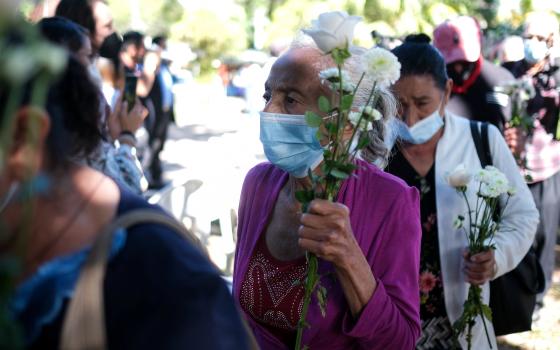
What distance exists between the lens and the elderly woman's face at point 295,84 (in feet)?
8.19

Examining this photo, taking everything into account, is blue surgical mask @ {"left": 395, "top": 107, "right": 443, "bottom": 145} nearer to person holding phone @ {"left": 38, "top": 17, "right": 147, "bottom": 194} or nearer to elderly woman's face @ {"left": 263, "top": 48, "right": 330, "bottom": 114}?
elderly woman's face @ {"left": 263, "top": 48, "right": 330, "bottom": 114}

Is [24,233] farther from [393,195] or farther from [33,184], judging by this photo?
[393,195]

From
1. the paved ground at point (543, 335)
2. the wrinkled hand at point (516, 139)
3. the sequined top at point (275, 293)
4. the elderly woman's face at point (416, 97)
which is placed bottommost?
the paved ground at point (543, 335)

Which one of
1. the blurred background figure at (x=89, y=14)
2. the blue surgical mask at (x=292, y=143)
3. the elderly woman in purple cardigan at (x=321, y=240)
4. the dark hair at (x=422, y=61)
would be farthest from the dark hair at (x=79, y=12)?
the blue surgical mask at (x=292, y=143)

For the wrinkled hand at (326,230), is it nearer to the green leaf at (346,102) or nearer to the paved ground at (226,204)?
the green leaf at (346,102)

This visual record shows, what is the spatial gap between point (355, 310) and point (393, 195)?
1.26 ft

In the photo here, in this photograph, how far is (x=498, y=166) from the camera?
3.27m

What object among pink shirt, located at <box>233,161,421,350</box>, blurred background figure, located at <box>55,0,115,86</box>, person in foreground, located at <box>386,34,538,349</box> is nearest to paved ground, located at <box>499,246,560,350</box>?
person in foreground, located at <box>386,34,538,349</box>

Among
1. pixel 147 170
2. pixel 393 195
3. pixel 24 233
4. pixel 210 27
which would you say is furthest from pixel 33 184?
pixel 210 27

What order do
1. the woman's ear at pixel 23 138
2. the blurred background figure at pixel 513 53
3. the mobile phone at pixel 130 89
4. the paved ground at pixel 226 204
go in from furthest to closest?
1. the blurred background figure at pixel 513 53
2. the paved ground at pixel 226 204
3. the mobile phone at pixel 130 89
4. the woman's ear at pixel 23 138

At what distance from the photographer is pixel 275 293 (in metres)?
2.40

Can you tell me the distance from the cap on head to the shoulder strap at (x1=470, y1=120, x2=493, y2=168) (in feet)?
5.00

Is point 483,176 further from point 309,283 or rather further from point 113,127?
point 113,127

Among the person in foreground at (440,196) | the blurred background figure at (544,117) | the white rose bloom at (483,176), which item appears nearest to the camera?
the white rose bloom at (483,176)
